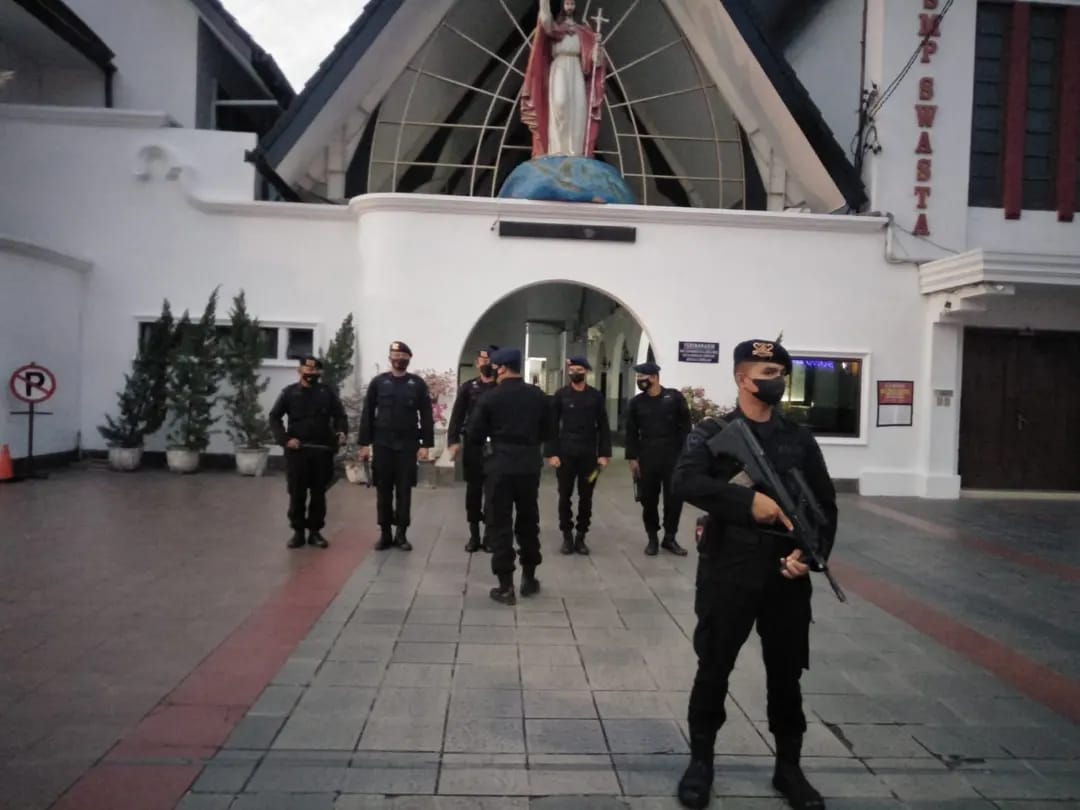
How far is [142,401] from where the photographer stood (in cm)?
1213

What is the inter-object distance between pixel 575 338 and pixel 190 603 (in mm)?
14652

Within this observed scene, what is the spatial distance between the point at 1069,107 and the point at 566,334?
458 inches

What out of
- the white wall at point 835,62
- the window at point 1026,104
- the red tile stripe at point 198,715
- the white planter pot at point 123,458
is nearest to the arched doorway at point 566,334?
the white wall at point 835,62

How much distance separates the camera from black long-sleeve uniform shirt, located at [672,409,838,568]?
3.15m

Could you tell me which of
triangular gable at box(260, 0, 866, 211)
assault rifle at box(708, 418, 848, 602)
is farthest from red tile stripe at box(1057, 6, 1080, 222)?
assault rifle at box(708, 418, 848, 602)

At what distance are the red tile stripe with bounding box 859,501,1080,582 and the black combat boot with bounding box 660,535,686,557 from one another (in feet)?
11.0

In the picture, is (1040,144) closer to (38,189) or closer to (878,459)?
(878,459)

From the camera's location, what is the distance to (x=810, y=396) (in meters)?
12.8

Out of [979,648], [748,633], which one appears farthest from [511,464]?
[979,648]

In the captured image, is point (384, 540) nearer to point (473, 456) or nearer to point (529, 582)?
point (473, 456)

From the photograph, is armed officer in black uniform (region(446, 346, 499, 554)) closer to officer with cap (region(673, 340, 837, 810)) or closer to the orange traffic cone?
officer with cap (region(673, 340, 837, 810))

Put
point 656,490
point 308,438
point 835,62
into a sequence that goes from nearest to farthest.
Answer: point 308,438 < point 656,490 < point 835,62

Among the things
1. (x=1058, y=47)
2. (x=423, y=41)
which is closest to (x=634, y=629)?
(x=423, y=41)

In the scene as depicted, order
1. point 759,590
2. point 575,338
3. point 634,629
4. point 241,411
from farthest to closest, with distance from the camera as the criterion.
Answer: point 575,338, point 241,411, point 634,629, point 759,590
